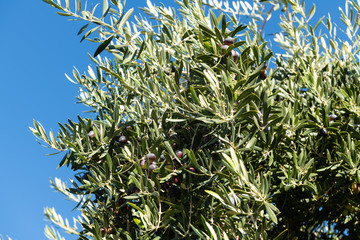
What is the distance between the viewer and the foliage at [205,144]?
204cm

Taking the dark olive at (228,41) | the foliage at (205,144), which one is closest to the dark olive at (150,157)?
the foliage at (205,144)

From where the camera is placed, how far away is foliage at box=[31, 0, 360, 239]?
6.68 feet

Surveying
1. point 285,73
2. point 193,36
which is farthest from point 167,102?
point 285,73

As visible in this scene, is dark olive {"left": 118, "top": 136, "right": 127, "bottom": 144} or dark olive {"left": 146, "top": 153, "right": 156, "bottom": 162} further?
dark olive {"left": 118, "top": 136, "right": 127, "bottom": 144}

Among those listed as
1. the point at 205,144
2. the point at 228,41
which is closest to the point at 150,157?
the point at 205,144

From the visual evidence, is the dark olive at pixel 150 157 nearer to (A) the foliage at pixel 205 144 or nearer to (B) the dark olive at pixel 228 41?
(A) the foliage at pixel 205 144

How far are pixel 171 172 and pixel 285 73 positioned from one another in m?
1.55

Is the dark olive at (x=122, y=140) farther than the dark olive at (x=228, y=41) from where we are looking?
Yes

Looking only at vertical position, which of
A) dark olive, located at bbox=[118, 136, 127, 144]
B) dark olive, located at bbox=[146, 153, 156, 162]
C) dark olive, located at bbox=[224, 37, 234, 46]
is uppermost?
A: dark olive, located at bbox=[224, 37, 234, 46]

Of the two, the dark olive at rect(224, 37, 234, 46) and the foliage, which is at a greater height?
the dark olive at rect(224, 37, 234, 46)

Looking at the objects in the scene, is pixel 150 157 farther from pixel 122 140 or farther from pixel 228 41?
pixel 228 41

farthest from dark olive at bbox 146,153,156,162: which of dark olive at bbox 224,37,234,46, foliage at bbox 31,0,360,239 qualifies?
dark olive at bbox 224,37,234,46

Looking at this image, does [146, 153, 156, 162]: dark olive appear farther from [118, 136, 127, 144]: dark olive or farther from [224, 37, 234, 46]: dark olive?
[224, 37, 234, 46]: dark olive

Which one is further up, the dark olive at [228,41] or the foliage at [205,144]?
the dark olive at [228,41]
